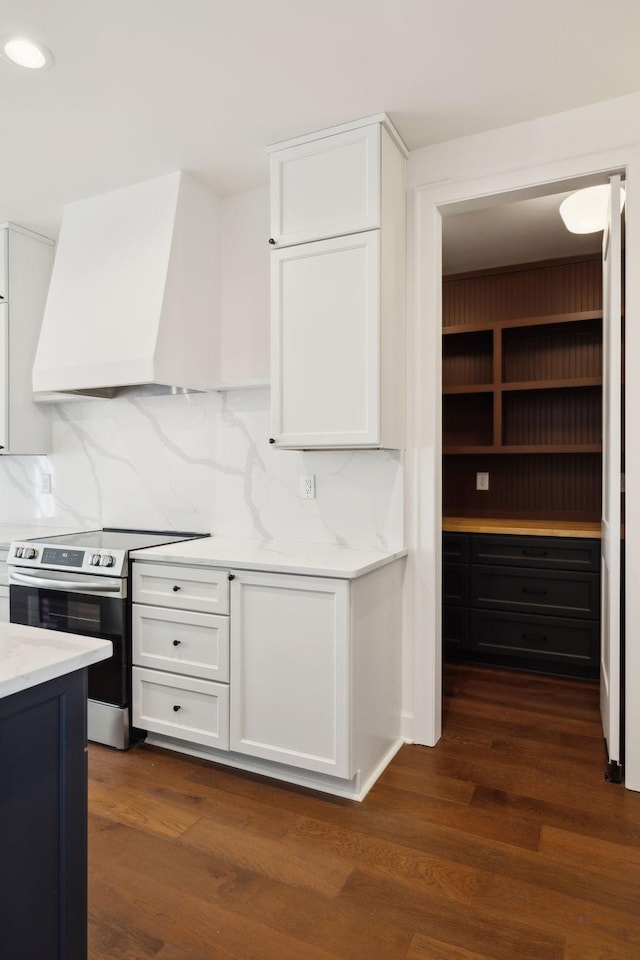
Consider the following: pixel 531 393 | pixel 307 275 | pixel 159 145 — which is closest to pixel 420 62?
pixel 307 275

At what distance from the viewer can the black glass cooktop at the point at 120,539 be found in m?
2.71

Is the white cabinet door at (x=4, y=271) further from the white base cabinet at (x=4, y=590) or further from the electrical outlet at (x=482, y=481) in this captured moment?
the electrical outlet at (x=482, y=481)

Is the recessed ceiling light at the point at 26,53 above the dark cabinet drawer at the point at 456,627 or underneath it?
above

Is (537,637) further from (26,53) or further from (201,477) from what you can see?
(26,53)

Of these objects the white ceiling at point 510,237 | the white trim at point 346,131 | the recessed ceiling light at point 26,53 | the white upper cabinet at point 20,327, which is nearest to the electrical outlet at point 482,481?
the white ceiling at point 510,237

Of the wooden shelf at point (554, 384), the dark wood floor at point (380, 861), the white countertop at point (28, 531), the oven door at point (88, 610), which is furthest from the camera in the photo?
the wooden shelf at point (554, 384)

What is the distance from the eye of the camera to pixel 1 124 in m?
2.40

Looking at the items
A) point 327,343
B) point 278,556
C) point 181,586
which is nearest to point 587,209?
point 327,343

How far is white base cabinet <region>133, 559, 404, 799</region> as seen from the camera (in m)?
2.14

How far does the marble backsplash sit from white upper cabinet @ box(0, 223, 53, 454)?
6.7 inches

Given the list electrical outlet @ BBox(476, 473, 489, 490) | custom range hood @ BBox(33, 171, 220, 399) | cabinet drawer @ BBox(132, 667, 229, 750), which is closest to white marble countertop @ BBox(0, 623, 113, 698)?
cabinet drawer @ BBox(132, 667, 229, 750)

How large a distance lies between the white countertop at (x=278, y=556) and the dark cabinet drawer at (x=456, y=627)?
1283 mm

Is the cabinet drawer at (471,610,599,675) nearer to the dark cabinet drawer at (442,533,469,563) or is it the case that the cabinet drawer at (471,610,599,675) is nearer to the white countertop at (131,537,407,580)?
the dark cabinet drawer at (442,533,469,563)

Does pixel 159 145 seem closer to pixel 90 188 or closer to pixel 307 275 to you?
pixel 90 188
